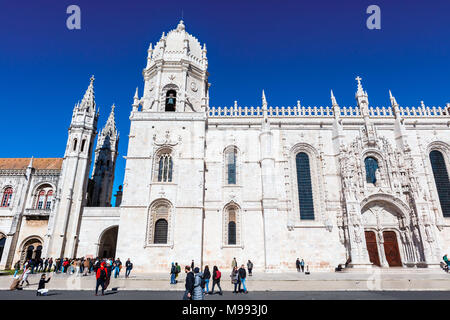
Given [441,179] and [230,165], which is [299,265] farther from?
[441,179]

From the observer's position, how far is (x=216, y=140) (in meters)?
25.9

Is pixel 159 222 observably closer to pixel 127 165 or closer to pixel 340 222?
pixel 127 165

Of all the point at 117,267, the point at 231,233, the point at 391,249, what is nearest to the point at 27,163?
the point at 117,267

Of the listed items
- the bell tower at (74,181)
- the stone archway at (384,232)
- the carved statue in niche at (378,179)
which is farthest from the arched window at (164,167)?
the carved statue in niche at (378,179)

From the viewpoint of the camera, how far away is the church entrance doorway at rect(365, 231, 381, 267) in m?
22.2

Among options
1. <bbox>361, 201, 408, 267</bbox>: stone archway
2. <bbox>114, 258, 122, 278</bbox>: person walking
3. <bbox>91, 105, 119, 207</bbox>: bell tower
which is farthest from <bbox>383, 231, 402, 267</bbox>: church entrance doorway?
<bbox>91, 105, 119, 207</bbox>: bell tower

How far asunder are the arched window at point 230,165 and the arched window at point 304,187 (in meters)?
5.76

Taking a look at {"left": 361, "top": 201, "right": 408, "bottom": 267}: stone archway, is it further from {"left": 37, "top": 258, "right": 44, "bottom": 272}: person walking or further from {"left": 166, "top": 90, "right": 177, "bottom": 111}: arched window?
{"left": 37, "top": 258, "right": 44, "bottom": 272}: person walking

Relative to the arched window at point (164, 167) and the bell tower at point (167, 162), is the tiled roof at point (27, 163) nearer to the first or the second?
the bell tower at point (167, 162)

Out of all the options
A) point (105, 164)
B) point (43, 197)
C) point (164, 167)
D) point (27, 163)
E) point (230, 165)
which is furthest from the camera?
point (105, 164)

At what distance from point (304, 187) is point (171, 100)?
15.3 metres

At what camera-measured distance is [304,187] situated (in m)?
24.5

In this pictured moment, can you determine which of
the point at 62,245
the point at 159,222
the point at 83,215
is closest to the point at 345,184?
the point at 159,222
